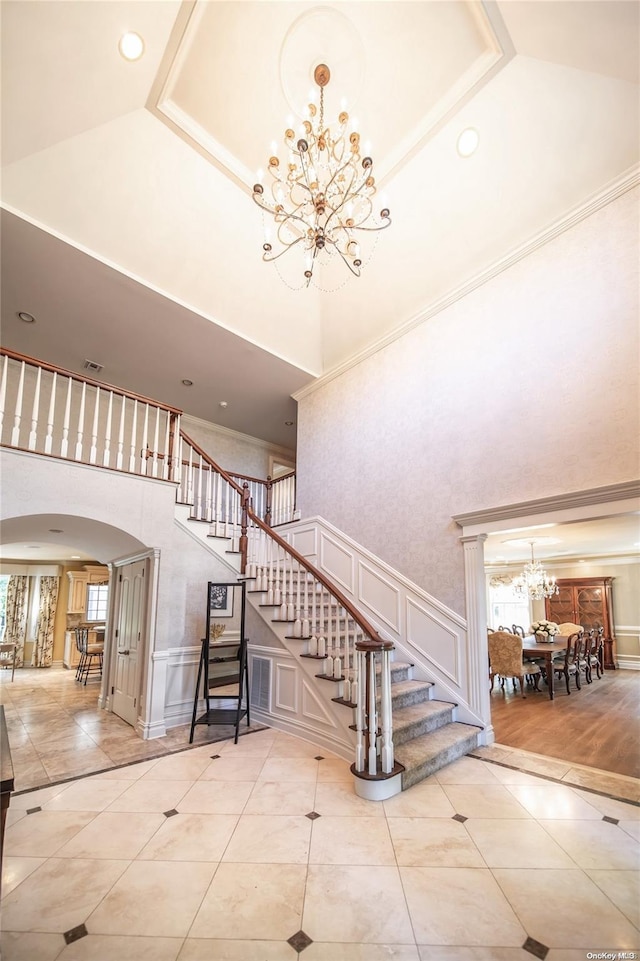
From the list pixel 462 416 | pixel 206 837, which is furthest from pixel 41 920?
pixel 462 416

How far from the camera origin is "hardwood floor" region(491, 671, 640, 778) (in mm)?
4176

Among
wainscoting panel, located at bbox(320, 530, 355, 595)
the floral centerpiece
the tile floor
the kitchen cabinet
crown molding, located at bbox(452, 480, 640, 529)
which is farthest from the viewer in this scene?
the kitchen cabinet

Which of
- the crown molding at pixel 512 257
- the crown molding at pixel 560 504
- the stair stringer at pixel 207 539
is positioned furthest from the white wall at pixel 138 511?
the crown molding at pixel 512 257

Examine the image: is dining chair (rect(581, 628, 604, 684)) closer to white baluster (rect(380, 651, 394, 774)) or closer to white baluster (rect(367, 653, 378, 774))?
white baluster (rect(380, 651, 394, 774))

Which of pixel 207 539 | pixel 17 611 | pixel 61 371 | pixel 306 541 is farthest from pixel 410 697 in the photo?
pixel 17 611

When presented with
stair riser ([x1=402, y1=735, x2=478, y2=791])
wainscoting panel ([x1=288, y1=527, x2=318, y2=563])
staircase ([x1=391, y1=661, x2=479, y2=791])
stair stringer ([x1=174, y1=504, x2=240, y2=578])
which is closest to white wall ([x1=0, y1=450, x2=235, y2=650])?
stair stringer ([x1=174, y1=504, x2=240, y2=578])

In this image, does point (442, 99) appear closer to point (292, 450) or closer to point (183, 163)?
point (183, 163)

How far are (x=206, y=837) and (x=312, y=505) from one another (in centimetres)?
471

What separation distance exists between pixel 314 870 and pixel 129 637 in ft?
13.3

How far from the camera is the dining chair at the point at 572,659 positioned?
290 inches

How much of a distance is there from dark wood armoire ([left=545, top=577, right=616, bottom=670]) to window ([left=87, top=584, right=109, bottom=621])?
12209 millimetres

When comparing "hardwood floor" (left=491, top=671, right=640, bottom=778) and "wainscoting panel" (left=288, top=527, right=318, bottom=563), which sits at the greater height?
"wainscoting panel" (left=288, top=527, right=318, bottom=563)

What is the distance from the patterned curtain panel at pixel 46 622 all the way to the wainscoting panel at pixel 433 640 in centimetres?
982

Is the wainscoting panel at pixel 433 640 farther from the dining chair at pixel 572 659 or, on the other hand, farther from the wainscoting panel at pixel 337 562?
the dining chair at pixel 572 659
